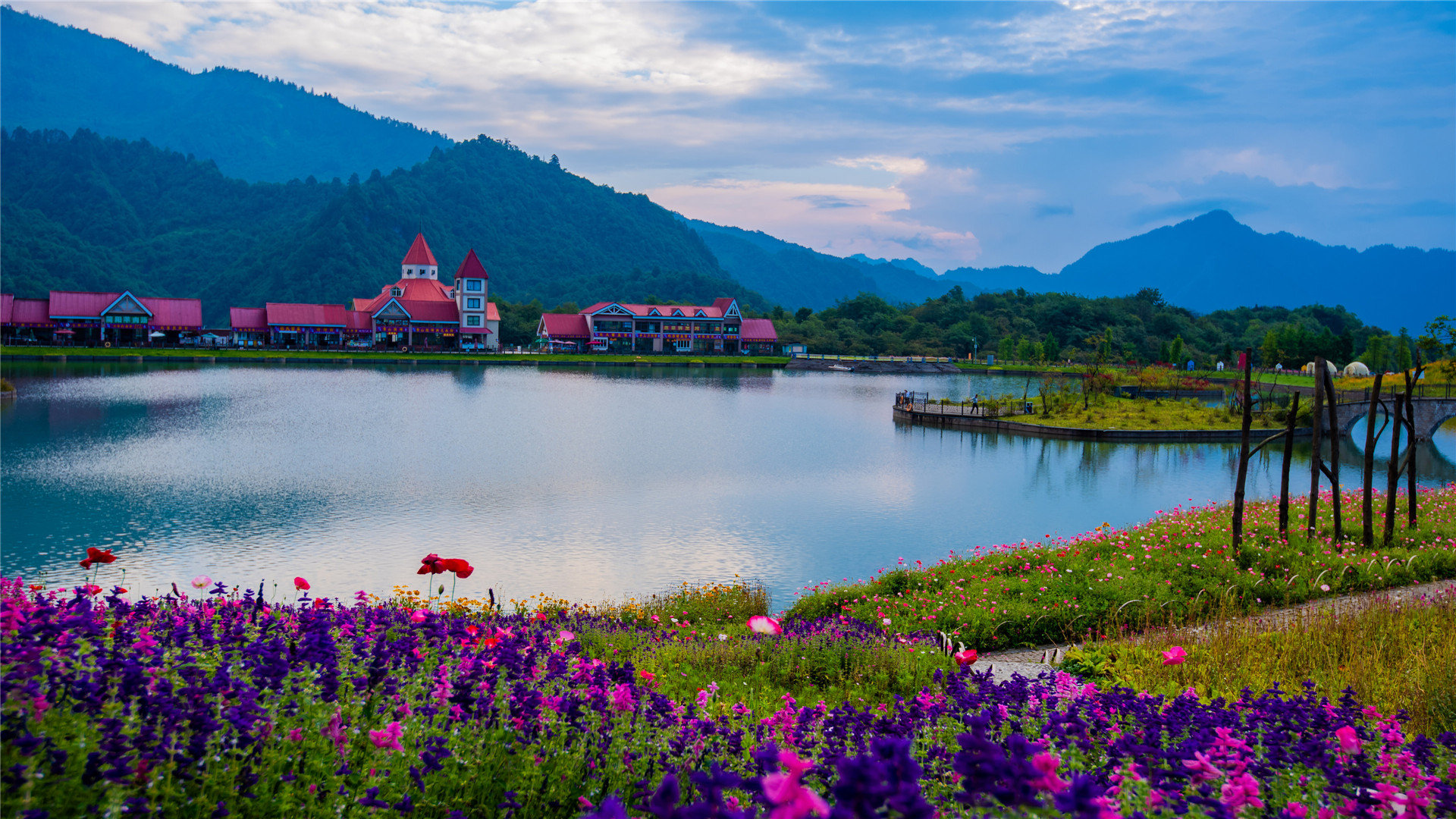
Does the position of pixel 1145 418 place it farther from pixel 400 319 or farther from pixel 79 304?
pixel 79 304

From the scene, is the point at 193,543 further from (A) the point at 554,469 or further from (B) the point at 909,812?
(B) the point at 909,812

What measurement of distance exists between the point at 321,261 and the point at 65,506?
11663 centimetres

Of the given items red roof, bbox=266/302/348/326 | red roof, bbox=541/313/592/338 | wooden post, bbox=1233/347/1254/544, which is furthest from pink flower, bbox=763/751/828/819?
red roof, bbox=541/313/592/338

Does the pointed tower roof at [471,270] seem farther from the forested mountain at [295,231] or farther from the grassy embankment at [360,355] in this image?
the forested mountain at [295,231]

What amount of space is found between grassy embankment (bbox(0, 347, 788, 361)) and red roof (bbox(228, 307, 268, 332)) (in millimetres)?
5349

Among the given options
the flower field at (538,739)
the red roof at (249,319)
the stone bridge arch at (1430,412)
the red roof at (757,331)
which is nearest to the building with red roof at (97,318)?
the red roof at (249,319)

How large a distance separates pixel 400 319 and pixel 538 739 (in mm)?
86788

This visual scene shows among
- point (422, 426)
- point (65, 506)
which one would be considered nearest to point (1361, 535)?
point (65, 506)

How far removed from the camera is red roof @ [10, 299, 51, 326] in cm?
6738

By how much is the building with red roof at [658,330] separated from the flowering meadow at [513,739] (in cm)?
8819

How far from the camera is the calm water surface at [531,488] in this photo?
1309cm

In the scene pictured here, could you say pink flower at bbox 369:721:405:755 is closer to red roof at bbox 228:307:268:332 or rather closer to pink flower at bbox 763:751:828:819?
pink flower at bbox 763:751:828:819

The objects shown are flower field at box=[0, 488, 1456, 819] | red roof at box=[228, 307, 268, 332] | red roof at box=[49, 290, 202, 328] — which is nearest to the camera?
flower field at box=[0, 488, 1456, 819]

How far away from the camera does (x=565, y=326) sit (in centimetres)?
9194
